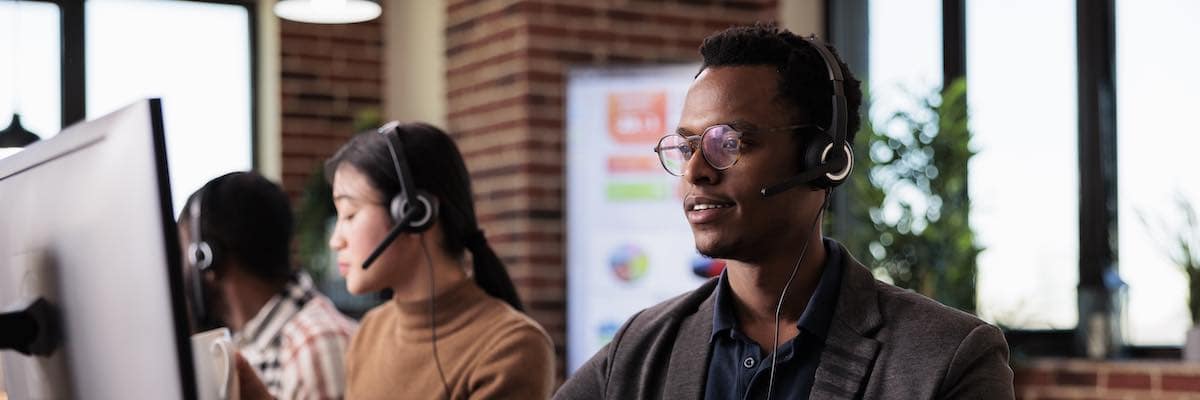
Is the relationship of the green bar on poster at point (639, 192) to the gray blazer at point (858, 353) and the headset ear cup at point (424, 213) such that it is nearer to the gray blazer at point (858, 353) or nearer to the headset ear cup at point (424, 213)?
the headset ear cup at point (424, 213)

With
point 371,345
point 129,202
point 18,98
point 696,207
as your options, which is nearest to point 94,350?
point 129,202

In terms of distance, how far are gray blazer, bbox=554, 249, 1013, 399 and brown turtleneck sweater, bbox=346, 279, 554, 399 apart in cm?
49

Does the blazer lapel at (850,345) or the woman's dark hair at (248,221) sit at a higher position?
the woman's dark hair at (248,221)

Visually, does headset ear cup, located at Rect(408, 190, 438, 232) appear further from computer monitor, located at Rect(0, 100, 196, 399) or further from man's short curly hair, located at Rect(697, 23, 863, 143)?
computer monitor, located at Rect(0, 100, 196, 399)

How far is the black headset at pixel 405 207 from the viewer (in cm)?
230

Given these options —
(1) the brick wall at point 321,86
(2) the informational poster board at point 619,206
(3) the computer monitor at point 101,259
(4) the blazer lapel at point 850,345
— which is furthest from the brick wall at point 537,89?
(3) the computer monitor at point 101,259

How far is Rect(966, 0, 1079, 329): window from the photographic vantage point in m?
4.43

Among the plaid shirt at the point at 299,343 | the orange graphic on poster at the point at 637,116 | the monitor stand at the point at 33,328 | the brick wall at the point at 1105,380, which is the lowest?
the brick wall at the point at 1105,380

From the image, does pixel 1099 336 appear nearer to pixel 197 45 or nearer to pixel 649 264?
pixel 649 264

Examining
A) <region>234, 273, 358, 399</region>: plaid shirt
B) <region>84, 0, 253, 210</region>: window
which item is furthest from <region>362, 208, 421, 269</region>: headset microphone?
<region>84, 0, 253, 210</region>: window

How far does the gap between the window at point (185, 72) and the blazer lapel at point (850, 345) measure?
16.0 ft

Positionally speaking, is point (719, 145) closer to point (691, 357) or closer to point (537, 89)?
point (691, 357)

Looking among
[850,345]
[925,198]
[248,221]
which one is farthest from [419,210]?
[925,198]

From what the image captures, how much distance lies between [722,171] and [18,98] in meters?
5.01
